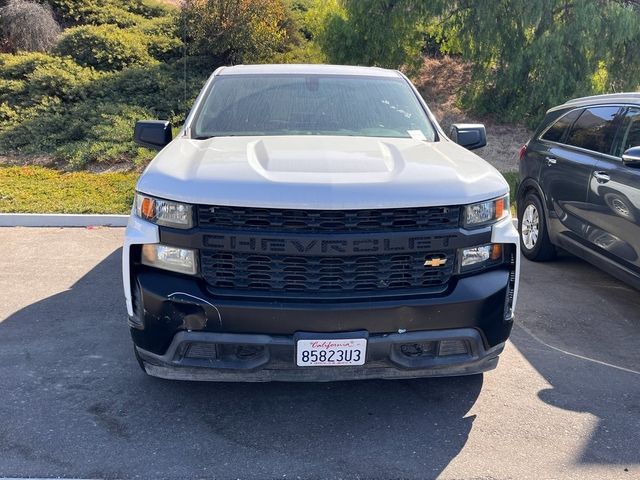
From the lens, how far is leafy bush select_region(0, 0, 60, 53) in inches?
609

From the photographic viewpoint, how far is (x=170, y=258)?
131 inches

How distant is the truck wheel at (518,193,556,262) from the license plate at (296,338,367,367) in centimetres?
392

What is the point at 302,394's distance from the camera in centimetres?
394

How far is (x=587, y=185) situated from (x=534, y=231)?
3.97ft

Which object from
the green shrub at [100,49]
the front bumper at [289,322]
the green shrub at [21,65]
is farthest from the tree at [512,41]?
the front bumper at [289,322]

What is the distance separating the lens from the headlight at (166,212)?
327 cm

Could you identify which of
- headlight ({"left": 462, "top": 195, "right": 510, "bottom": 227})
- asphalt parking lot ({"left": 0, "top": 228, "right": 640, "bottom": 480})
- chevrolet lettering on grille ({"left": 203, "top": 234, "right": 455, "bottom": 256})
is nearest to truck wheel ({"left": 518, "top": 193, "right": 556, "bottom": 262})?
asphalt parking lot ({"left": 0, "top": 228, "right": 640, "bottom": 480})

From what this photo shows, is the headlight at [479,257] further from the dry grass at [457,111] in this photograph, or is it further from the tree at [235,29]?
the tree at [235,29]

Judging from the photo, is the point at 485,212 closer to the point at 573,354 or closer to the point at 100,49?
the point at 573,354

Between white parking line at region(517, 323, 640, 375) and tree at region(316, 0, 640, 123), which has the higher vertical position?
tree at region(316, 0, 640, 123)

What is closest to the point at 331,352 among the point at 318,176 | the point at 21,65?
the point at 318,176

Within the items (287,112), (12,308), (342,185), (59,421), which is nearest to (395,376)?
(342,185)

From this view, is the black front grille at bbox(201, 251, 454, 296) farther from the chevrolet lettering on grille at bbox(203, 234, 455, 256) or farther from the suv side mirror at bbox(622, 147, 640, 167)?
the suv side mirror at bbox(622, 147, 640, 167)

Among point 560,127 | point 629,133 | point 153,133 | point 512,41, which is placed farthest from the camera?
point 512,41
